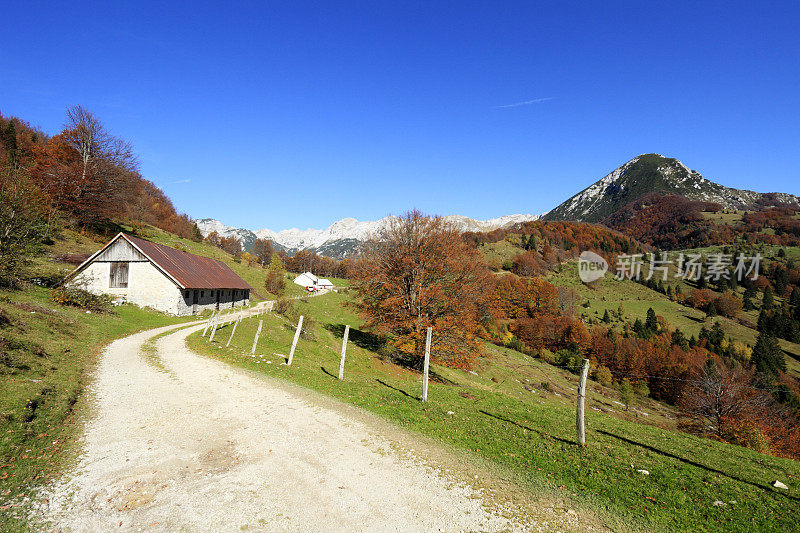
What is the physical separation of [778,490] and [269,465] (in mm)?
12357

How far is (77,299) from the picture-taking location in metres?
28.3

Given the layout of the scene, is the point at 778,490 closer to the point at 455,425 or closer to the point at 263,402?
the point at 455,425

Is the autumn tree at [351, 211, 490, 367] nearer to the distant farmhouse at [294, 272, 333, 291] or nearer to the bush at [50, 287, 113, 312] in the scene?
the bush at [50, 287, 113, 312]

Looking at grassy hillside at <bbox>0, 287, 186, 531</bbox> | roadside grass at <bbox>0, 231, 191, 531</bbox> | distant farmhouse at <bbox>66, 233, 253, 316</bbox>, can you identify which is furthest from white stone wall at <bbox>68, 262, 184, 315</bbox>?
grassy hillside at <bbox>0, 287, 186, 531</bbox>

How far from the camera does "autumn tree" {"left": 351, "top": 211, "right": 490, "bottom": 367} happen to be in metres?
25.5

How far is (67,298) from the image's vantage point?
27.8 meters

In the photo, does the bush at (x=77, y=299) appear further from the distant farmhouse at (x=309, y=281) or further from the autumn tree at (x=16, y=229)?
the distant farmhouse at (x=309, y=281)

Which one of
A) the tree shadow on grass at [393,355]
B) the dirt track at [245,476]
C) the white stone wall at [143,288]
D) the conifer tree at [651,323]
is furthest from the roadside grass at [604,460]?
the conifer tree at [651,323]

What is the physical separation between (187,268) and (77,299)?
15.0 m

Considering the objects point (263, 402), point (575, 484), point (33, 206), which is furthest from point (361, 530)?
point (33, 206)

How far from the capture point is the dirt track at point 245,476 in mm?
5914

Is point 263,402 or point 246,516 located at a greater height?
point 246,516

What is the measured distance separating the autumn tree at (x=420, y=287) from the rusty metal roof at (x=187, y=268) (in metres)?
24.4

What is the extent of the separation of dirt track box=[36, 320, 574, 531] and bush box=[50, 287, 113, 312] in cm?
2226
